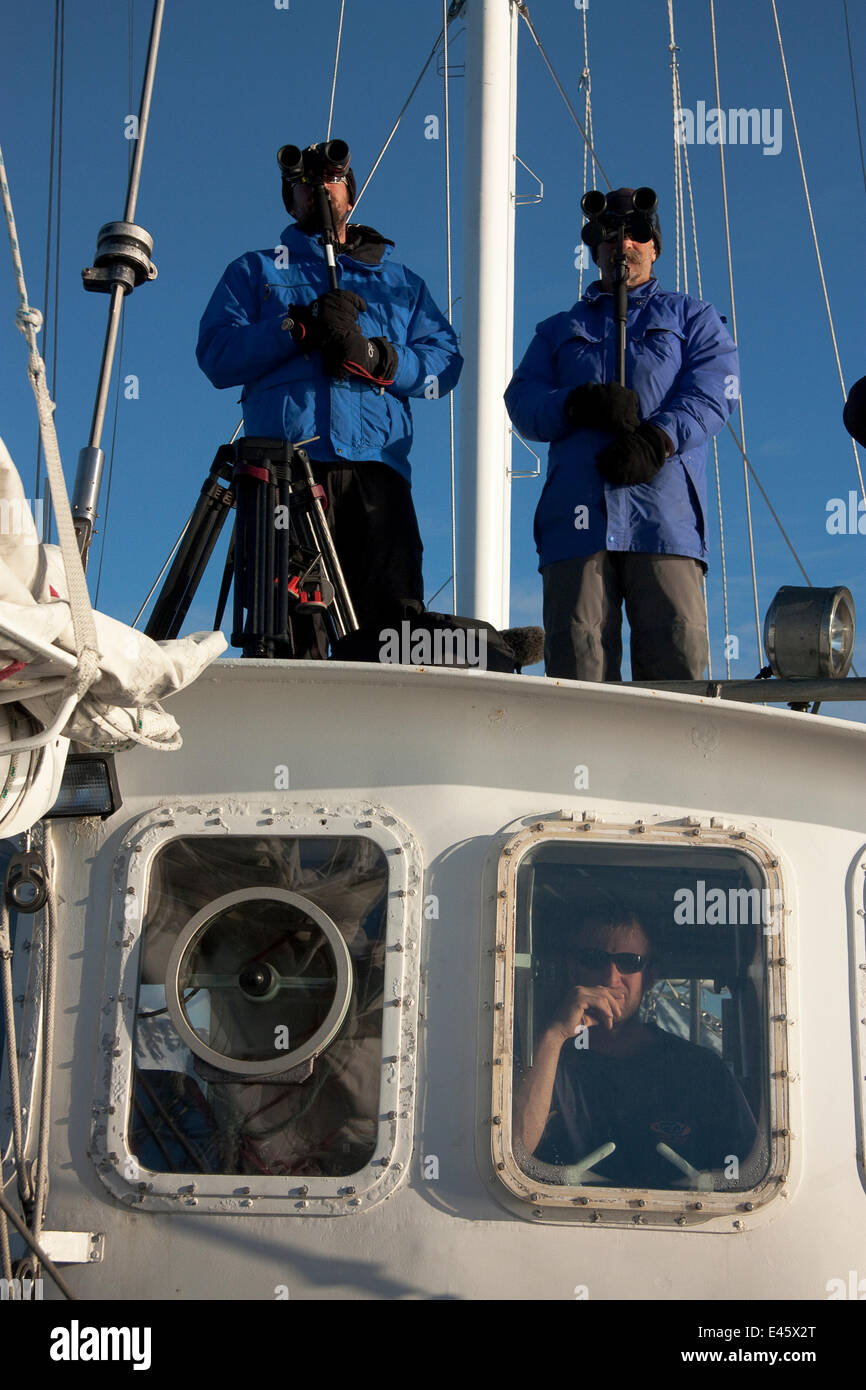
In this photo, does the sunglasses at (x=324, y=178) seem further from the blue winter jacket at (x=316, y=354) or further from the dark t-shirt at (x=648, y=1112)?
the dark t-shirt at (x=648, y=1112)

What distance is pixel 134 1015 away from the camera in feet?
12.1

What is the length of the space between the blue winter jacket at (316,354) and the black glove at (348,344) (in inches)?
4.1

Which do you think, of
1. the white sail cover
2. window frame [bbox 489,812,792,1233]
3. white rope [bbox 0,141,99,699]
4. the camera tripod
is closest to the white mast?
the camera tripod

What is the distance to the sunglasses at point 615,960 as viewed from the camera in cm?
Result: 366

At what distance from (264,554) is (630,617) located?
1.46 meters

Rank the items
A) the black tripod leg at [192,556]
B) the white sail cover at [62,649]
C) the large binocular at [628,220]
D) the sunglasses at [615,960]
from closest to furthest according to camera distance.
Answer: the white sail cover at [62,649]
the sunglasses at [615,960]
the black tripod leg at [192,556]
the large binocular at [628,220]

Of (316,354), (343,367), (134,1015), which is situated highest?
(316,354)

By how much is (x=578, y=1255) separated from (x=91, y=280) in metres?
2.87

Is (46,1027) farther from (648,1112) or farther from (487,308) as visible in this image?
(487,308)

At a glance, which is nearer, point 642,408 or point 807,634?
point 807,634

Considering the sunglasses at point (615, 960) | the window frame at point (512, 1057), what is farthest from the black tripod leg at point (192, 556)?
the sunglasses at point (615, 960)

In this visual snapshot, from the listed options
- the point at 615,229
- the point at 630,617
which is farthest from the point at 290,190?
the point at 630,617

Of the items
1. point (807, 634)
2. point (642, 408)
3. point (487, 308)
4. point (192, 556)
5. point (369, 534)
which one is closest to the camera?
point (807, 634)

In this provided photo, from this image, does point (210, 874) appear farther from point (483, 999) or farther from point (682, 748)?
point (682, 748)
